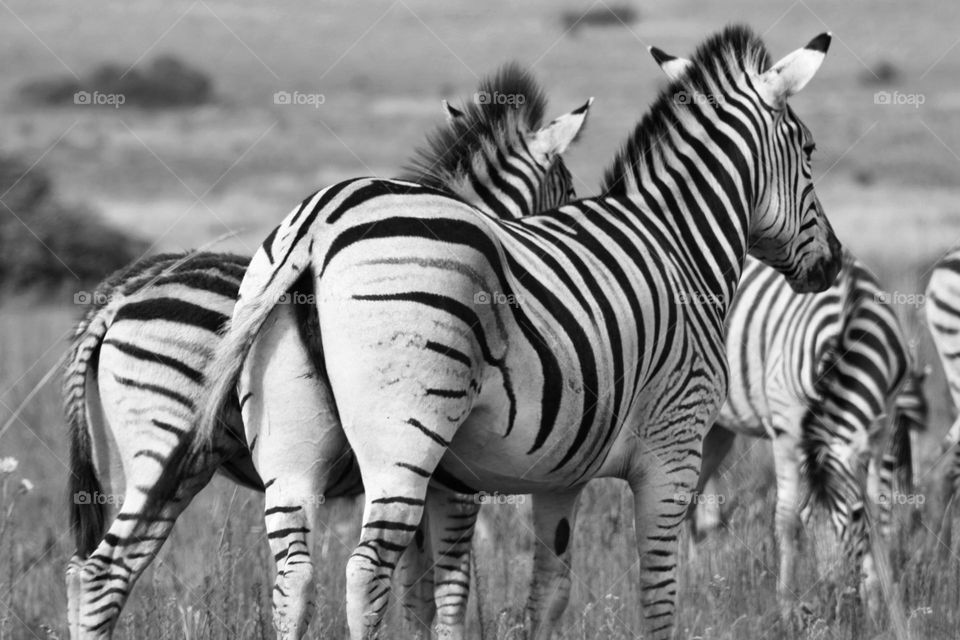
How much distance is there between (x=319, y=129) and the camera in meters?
Answer: 48.7

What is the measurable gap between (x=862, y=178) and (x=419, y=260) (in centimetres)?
3420

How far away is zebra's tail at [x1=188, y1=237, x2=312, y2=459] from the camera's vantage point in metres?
A: 4.33

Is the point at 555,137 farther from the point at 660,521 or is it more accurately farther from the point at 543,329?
the point at 543,329

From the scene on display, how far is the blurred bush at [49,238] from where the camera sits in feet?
91.0

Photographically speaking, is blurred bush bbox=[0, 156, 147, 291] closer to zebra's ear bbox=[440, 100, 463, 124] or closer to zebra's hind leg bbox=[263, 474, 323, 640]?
zebra's ear bbox=[440, 100, 463, 124]

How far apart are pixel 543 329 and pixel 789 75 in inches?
95.6

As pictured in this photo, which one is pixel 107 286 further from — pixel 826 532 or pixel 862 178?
pixel 862 178

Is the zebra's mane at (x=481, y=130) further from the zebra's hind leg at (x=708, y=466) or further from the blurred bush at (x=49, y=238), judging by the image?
the blurred bush at (x=49, y=238)

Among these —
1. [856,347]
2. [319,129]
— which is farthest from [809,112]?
[856,347]

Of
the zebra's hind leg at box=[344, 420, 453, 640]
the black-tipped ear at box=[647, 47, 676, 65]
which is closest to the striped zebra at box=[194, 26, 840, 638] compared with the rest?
the zebra's hind leg at box=[344, 420, 453, 640]

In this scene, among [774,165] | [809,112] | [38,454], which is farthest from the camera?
[809,112]

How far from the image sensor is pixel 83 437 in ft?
19.0

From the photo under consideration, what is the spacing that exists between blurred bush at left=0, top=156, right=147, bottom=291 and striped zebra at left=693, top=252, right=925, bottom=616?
20868 mm

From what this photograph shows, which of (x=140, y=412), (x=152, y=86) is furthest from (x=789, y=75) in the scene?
(x=152, y=86)
